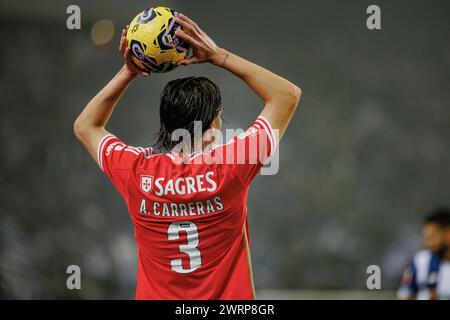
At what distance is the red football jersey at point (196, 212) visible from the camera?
2111mm

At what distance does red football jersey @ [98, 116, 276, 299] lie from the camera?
211cm

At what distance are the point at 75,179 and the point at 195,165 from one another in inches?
276

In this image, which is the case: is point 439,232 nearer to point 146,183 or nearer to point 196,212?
point 196,212

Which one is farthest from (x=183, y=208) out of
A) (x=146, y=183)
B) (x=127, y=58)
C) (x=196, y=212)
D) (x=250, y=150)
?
(x=127, y=58)

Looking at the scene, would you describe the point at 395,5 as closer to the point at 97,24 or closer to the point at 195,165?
the point at 97,24

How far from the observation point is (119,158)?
227 cm

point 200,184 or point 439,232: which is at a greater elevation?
point 200,184

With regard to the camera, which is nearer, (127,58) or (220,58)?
(220,58)

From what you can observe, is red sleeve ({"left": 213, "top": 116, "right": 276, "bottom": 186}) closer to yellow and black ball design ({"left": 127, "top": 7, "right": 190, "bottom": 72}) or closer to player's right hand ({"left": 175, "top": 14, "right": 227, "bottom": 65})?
player's right hand ({"left": 175, "top": 14, "right": 227, "bottom": 65})

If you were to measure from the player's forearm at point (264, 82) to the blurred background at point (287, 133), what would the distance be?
257 inches

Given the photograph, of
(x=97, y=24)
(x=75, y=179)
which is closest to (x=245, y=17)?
(x=97, y=24)

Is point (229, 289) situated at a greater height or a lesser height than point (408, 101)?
lesser

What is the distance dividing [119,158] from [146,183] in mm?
179

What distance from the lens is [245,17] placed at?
360 inches
